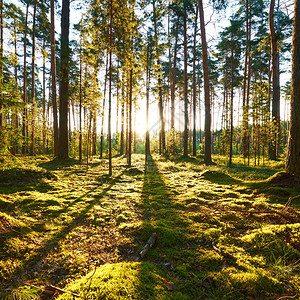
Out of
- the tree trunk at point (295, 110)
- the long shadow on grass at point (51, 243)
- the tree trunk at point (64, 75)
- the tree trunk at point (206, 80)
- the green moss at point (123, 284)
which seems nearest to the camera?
the green moss at point (123, 284)

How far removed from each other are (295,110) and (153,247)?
5772 mm

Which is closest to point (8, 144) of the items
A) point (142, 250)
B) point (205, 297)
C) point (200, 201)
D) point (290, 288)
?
point (142, 250)

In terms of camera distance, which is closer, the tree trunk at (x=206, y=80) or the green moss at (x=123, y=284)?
the green moss at (x=123, y=284)

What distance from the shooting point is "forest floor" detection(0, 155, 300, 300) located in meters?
1.88

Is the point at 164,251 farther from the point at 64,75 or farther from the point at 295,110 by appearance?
the point at 64,75

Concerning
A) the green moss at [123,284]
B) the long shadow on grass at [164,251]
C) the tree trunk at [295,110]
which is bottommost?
the long shadow on grass at [164,251]

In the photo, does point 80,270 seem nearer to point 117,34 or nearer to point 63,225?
point 63,225

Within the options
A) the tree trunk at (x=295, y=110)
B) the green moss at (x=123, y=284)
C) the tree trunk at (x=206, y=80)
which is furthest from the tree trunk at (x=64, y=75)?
the tree trunk at (x=295, y=110)

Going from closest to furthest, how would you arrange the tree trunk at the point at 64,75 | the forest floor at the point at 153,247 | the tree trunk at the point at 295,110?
the forest floor at the point at 153,247 < the tree trunk at the point at 295,110 < the tree trunk at the point at 64,75

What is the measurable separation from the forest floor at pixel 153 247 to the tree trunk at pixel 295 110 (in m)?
0.55

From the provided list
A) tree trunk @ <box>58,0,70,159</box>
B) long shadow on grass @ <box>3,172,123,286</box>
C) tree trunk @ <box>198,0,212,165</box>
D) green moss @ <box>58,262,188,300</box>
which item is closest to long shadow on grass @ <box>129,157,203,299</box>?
green moss @ <box>58,262,188,300</box>

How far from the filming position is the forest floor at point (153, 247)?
1.88 metres

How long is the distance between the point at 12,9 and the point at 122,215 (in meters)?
6.74

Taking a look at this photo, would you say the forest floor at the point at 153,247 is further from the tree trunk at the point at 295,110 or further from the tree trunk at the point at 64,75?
the tree trunk at the point at 64,75
